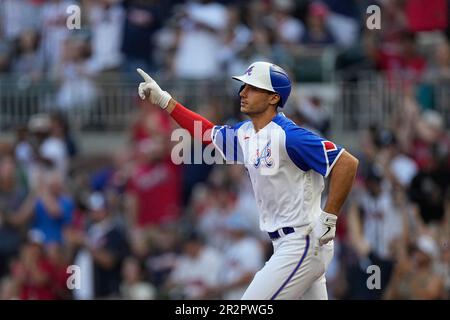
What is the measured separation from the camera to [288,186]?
34.5 ft

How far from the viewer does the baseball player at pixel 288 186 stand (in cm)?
1034

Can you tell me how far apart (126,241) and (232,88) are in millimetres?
2378

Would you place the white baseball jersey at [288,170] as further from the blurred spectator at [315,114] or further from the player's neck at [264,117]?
the blurred spectator at [315,114]

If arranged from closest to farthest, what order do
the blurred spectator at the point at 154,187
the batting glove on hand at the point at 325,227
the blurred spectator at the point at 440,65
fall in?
1. the batting glove on hand at the point at 325,227
2. the blurred spectator at the point at 154,187
3. the blurred spectator at the point at 440,65

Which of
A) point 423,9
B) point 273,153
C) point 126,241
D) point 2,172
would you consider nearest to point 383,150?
point 423,9

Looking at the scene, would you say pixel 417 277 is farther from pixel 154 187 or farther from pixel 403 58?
pixel 403 58

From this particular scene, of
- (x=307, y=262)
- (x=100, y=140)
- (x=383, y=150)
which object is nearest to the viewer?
(x=307, y=262)

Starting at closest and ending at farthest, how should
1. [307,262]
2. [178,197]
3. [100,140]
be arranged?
[307,262]
[178,197]
[100,140]

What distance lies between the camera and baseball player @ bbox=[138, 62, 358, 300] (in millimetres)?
10344

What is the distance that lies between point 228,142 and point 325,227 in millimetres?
1108

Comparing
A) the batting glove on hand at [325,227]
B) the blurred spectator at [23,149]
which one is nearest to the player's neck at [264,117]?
the batting glove on hand at [325,227]

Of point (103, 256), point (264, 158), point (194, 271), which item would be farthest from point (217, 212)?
point (264, 158)

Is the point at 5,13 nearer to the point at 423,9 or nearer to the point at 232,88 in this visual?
the point at 232,88

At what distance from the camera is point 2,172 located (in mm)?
17719
